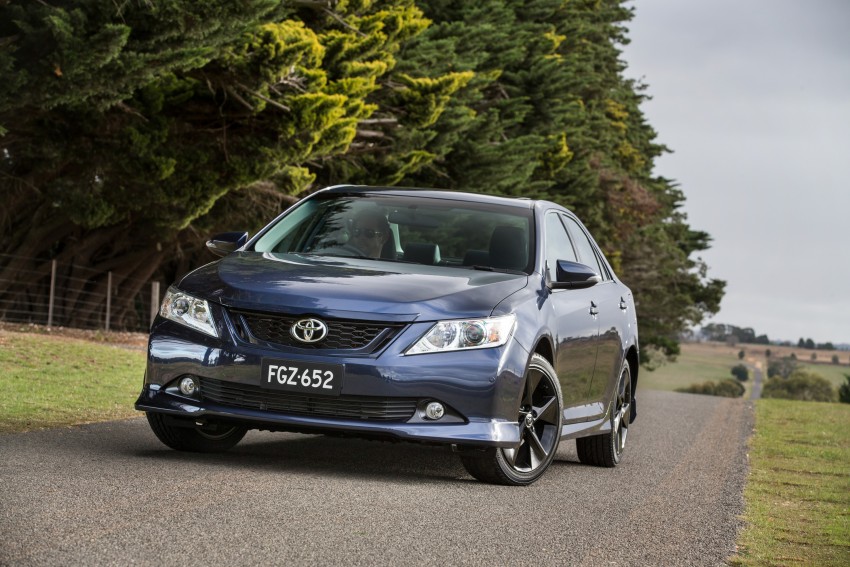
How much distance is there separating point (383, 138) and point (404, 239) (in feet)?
78.9

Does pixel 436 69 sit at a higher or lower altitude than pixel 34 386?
higher

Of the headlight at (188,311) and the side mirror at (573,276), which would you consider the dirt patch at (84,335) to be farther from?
the side mirror at (573,276)

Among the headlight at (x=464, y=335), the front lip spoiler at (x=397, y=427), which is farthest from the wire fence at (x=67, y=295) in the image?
the headlight at (x=464, y=335)

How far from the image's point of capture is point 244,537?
5555mm

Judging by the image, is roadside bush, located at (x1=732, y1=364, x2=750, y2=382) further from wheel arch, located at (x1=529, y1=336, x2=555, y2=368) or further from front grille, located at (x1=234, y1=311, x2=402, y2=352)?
front grille, located at (x1=234, y1=311, x2=402, y2=352)

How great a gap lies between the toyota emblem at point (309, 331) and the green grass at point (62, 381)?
10.1 feet

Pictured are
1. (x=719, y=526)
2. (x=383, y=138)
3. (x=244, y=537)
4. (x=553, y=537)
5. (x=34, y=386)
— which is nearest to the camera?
(x=244, y=537)

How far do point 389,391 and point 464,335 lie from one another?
50cm

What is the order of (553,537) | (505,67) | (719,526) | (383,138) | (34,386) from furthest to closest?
(505,67) → (383,138) → (34,386) → (719,526) → (553,537)

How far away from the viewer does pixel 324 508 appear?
6422 millimetres

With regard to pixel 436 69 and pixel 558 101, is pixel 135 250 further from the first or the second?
pixel 558 101

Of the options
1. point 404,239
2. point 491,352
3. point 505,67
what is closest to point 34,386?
point 404,239

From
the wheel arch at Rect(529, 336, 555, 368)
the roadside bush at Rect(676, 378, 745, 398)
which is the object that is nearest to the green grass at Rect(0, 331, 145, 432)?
the wheel arch at Rect(529, 336, 555, 368)

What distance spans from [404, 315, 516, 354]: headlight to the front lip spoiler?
0.40m
